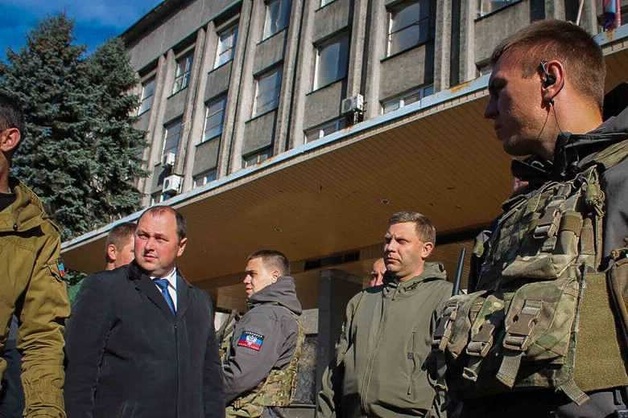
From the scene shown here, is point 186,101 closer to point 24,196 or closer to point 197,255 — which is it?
point 197,255

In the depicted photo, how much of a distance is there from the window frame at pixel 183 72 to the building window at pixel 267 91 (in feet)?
15.0

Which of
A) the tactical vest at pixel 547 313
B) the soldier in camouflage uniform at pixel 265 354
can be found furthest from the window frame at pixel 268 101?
the tactical vest at pixel 547 313

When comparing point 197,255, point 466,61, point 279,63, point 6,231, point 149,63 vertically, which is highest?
point 149,63

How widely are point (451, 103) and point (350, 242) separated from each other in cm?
624

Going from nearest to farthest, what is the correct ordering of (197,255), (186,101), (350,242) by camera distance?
(350,242), (197,255), (186,101)

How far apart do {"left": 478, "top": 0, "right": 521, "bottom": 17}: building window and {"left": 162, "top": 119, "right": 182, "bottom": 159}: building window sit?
42.6 feet

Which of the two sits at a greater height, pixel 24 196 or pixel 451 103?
pixel 451 103

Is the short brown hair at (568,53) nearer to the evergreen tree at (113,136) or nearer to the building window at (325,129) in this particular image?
the building window at (325,129)

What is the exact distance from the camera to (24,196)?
2.81 metres

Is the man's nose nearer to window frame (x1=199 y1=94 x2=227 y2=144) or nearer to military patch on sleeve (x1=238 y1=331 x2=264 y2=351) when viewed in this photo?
military patch on sleeve (x1=238 y1=331 x2=264 y2=351)

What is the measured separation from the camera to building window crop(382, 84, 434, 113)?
1623 cm

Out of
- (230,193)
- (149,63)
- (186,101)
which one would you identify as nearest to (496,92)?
(230,193)

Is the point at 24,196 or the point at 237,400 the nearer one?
the point at 24,196

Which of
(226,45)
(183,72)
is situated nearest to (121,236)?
(226,45)
